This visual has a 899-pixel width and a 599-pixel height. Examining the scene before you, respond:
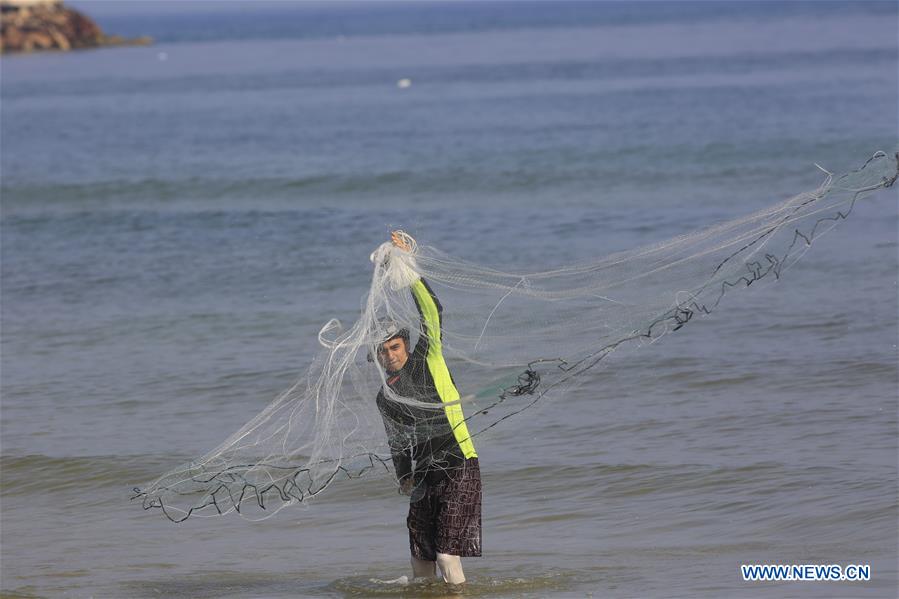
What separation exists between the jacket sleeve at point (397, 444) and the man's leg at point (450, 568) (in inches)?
15.7

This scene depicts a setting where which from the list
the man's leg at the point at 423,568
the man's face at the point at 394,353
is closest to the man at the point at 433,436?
the man's face at the point at 394,353

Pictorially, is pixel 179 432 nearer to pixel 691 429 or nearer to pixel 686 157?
pixel 691 429

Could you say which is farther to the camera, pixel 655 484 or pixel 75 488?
pixel 75 488

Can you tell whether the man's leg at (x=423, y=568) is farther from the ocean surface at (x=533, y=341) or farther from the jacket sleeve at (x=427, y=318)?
the jacket sleeve at (x=427, y=318)

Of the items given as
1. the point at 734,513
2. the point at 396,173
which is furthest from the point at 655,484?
the point at 396,173

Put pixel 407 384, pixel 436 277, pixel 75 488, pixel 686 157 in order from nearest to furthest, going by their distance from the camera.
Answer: pixel 407 384
pixel 436 277
pixel 75 488
pixel 686 157

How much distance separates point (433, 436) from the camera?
5348 millimetres

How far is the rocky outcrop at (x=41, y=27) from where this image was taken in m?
84.9

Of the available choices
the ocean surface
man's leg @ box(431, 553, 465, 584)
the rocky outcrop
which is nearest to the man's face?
man's leg @ box(431, 553, 465, 584)

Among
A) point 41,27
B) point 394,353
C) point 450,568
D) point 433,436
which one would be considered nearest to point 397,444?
point 433,436

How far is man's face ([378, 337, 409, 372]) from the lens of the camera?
17.6 ft

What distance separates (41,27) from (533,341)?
3537 inches

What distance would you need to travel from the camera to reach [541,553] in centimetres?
639

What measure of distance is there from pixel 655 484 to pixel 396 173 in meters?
16.5
